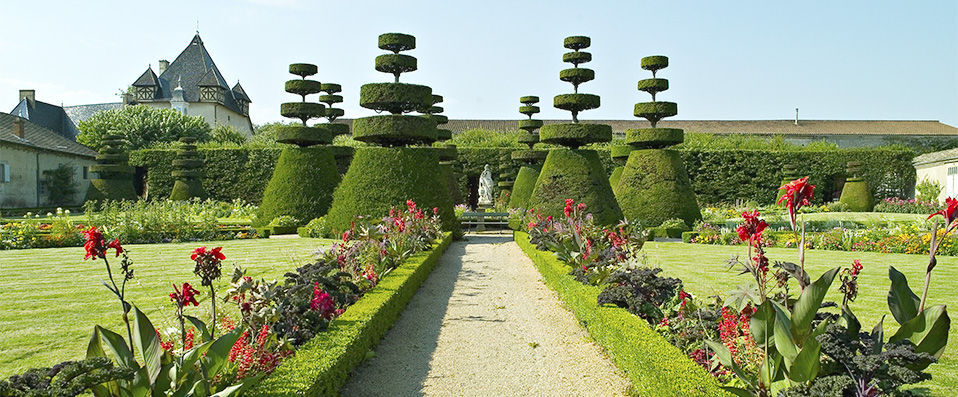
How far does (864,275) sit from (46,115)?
43125mm

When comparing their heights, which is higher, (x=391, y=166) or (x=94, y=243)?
(x=391, y=166)

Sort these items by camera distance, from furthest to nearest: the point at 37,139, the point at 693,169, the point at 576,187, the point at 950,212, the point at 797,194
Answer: the point at 37,139
the point at 693,169
the point at 576,187
the point at 950,212
the point at 797,194

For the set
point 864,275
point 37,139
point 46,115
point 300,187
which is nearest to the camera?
point 864,275

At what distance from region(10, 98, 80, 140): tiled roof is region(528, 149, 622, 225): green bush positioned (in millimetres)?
33909

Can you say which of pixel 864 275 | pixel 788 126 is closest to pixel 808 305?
pixel 864 275

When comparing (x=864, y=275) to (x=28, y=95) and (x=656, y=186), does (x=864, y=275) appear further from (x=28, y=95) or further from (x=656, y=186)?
(x=28, y=95)

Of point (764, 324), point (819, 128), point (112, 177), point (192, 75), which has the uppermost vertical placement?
point (192, 75)

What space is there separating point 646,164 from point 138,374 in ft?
47.4

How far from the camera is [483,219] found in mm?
18062

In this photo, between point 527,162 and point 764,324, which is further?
point 527,162

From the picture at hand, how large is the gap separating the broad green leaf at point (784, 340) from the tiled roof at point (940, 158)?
2651 centimetres

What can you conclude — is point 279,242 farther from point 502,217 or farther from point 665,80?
point 665,80

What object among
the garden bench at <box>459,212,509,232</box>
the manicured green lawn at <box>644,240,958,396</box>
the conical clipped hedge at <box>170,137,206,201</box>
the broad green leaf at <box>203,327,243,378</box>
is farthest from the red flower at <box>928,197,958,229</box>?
the conical clipped hedge at <box>170,137,206,201</box>

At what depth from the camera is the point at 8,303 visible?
650 cm
